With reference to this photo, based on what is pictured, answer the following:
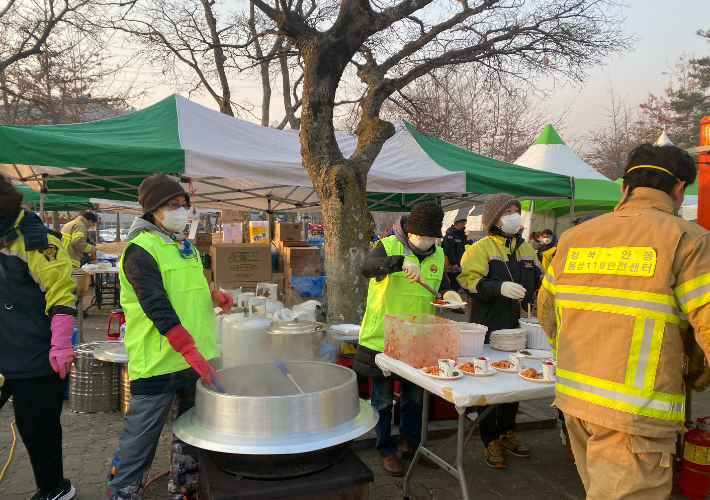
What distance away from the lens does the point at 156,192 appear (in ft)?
8.21

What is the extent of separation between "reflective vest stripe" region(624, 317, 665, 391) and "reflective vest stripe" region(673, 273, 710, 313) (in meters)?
0.10

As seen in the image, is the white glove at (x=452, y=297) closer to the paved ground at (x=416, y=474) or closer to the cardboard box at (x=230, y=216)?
the paved ground at (x=416, y=474)

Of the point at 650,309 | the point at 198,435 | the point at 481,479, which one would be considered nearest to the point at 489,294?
the point at 481,479

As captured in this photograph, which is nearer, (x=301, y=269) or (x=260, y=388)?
(x=260, y=388)

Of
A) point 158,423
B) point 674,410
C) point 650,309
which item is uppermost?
point 650,309

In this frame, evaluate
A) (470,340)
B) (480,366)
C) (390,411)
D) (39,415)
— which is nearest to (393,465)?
(390,411)

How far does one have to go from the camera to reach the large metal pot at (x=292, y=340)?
11.0ft

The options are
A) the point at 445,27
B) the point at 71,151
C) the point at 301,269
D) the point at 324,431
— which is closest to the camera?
the point at 324,431

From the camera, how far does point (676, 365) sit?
5.47 ft

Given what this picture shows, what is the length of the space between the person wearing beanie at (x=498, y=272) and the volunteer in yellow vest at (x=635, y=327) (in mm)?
1605

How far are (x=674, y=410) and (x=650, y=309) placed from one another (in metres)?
0.36

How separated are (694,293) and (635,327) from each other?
213 millimetres

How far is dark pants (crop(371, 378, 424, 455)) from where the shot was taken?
3.46 meters

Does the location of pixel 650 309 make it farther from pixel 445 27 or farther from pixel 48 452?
pixel 445 27
